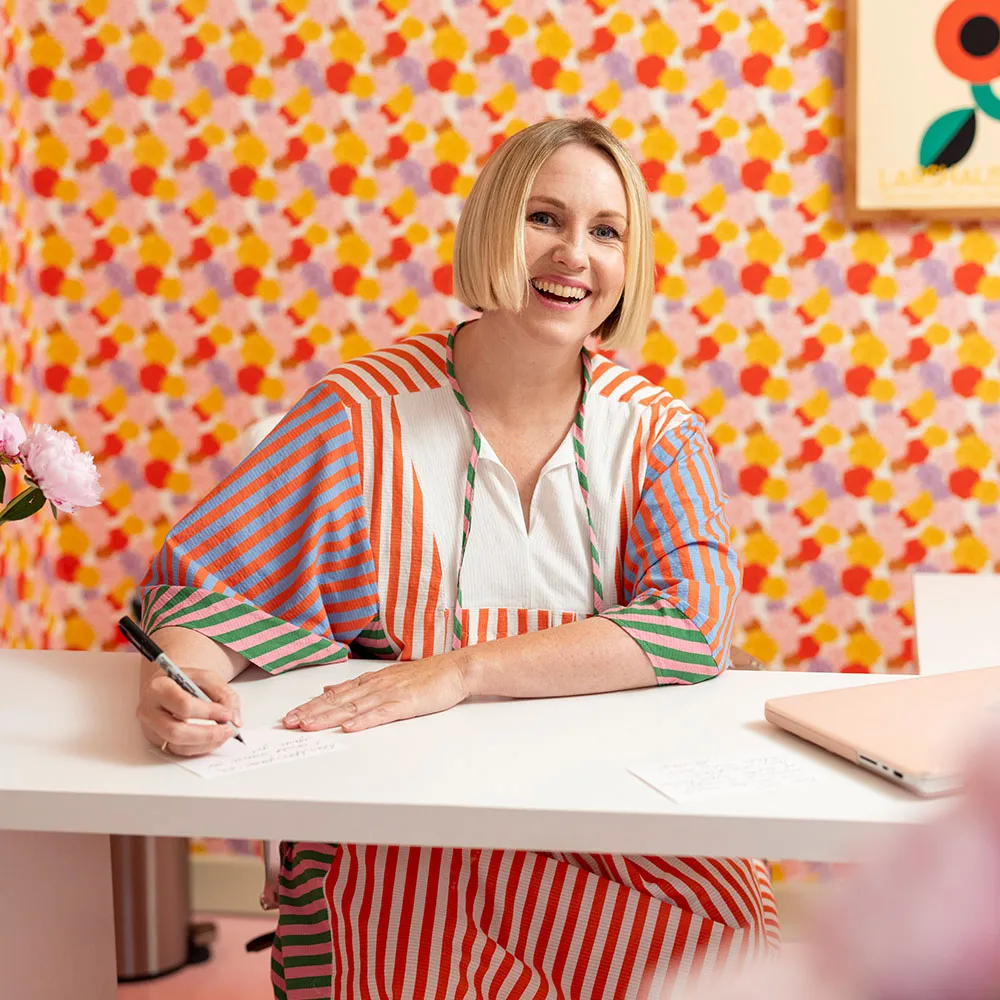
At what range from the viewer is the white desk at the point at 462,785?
3.51ft

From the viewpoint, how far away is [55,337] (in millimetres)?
2883

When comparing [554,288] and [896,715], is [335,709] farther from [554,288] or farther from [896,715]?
[554,288]

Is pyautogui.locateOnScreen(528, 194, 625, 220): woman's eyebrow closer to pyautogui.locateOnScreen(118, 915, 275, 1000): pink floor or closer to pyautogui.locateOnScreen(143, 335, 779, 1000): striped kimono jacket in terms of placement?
pyautogui.locateOnScreen(143, 335, 779, 1000): striped kimono jacket

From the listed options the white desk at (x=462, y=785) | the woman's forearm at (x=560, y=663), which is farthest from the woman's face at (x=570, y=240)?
the white desk at (x=462, y=785)

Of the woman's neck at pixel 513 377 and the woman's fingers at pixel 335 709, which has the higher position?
the woman's neck at pixel 513 377

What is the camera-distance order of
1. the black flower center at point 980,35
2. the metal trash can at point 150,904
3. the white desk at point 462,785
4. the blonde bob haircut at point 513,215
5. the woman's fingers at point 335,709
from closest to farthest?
the white desk at point 462,785 → the woman's fingers at point 335,709 → the blonde bob haircut at point 513,215 → the metal trash can at point 150,904 → the black flower center at point 980,35

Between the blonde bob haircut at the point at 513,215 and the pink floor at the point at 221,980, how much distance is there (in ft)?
5.07

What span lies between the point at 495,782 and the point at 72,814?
0.39 m

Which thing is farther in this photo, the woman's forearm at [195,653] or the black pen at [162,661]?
the woman's forearm at [195,653]

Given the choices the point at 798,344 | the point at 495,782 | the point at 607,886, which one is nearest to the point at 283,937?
the point at 607,886

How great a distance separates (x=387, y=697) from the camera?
1.33 metres

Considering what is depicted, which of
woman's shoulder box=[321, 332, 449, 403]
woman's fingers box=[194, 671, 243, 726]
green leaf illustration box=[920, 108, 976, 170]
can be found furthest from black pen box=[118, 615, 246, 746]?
green leaf illustration box=[920, 108, 976, 170]

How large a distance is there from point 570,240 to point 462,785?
878 mm

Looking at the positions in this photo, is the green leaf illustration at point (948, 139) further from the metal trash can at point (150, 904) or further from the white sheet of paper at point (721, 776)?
the metal trash can at point (150, 904)
